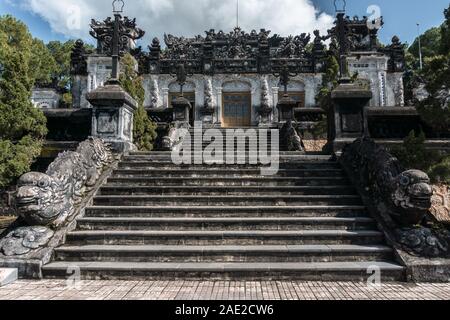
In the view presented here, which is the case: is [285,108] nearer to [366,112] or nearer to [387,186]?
[366,112]

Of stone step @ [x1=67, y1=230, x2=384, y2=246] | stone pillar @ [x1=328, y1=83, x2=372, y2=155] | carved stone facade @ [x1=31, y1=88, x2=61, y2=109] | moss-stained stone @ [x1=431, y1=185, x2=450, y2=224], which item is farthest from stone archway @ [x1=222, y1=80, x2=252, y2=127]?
stone step @ [x1=67, y1=230, x2=384, y2=246]

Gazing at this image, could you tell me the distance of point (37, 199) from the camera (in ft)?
17.2

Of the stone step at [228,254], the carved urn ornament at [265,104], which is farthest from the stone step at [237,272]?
the carved urn ornament at [265,104]

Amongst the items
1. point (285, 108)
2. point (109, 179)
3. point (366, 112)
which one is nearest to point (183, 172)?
point (109, 179)

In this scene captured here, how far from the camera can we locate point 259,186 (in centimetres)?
702

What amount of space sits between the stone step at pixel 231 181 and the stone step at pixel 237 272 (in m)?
2.46

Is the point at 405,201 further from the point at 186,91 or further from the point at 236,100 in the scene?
the point at 186,91

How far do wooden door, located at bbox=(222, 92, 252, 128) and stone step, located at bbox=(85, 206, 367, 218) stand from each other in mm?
21280

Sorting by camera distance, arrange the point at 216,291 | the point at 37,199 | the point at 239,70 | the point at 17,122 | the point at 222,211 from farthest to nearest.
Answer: the point at 239,70, the point at 17,122, the point at 222,211, the point at 37,199, the point at 216,291

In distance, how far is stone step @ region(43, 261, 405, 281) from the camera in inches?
186

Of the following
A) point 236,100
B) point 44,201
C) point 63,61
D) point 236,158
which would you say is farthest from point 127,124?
point 63,61

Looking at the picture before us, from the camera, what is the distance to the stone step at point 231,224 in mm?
5801

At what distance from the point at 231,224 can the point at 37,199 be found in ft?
9.45

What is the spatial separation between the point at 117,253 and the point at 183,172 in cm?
273
